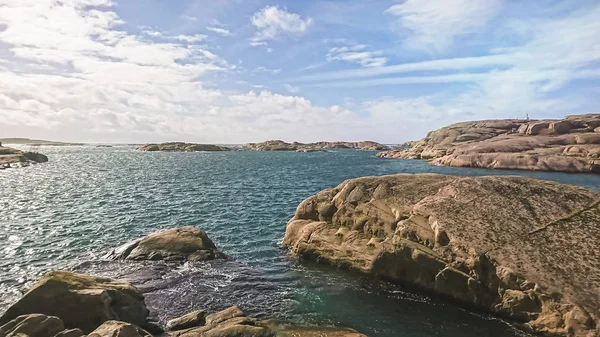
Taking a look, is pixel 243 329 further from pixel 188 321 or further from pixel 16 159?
pixel 16 159

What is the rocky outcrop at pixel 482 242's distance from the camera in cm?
1522

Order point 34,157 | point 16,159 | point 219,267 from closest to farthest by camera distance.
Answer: point 219,267 < point 16,159 < point 34,157

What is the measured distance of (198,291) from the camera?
19047 mm

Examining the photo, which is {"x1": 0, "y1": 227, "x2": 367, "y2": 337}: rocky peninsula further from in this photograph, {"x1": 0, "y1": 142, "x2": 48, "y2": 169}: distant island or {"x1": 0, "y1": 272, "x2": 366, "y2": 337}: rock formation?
{"x1": 0, "y1": 142, "x2": 48, "y2": 169}: distant island

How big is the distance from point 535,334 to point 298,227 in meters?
15.6

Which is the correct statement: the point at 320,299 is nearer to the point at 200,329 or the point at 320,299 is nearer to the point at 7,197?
the point at 200,329

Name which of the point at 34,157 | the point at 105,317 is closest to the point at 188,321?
the point at 105,317

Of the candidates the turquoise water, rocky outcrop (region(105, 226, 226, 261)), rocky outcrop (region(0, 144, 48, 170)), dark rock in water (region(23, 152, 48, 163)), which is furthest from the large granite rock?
dark rock in water (region(23, 152, 48, 163))

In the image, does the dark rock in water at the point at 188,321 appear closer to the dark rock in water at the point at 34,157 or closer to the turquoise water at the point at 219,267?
the turquoise water at the point at 219,267

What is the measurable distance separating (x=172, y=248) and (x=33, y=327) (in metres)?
11.8

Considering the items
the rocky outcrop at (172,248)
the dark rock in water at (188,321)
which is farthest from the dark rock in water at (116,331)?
the rocky outcrop at (172,248)

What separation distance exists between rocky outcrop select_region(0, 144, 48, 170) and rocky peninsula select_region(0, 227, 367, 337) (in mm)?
108699

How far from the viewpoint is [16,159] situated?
11019cm

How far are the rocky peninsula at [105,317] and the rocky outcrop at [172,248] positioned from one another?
656cm
